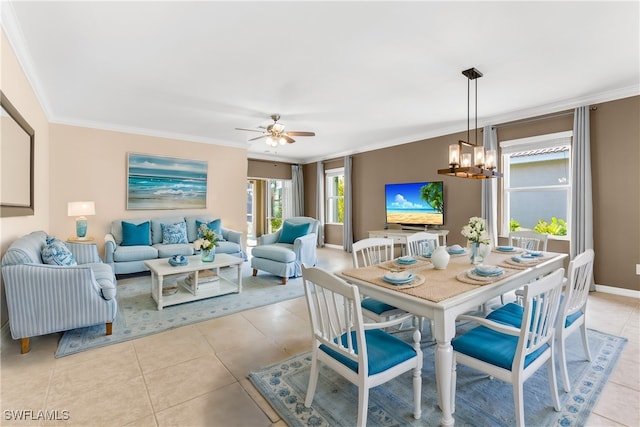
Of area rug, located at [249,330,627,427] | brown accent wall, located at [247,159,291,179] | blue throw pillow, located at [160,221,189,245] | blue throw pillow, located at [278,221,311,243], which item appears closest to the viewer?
area rug, located at [249,330,627,427]

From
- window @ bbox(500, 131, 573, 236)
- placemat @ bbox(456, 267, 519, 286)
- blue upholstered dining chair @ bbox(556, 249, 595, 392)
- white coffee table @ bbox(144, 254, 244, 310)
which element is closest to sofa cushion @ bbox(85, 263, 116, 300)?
white coffee table @ bbox(144, 254, 244, 310)

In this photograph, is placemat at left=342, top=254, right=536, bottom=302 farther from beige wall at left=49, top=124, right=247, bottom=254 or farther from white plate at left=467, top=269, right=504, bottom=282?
beige wall at left=49, top=124, right=247, bottom=254

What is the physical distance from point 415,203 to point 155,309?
471cm

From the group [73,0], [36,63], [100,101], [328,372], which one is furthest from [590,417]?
[100,101]

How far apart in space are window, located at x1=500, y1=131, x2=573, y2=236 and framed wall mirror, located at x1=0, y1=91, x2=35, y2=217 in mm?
5897

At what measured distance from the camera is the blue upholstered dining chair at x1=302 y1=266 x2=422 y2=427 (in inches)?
57.1

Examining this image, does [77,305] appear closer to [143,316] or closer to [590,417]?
[143,316]

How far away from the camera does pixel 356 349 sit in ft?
5.32

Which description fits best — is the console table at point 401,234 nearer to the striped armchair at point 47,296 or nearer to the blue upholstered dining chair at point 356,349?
the blue upholstered dining chair at point 356,349

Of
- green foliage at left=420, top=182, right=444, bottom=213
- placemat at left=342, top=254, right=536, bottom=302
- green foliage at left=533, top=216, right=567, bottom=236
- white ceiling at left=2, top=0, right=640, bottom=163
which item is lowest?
placemat at left=342, top=254, right=536, bottom=302

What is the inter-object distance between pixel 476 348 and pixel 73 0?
3418 millimetres

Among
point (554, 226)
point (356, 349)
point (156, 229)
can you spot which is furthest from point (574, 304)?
point (156, 229)

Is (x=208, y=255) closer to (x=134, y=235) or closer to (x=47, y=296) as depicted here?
(x=47, y=296)

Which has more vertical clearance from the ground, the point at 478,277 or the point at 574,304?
the point at 478,277
